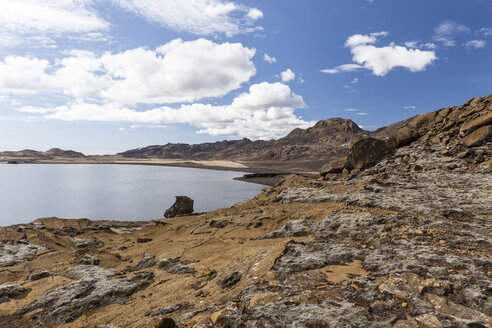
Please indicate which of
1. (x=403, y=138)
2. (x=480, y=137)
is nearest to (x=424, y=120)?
(x=403, y=138)

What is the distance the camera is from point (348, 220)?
11172mm

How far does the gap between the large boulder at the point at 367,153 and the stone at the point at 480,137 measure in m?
5.40

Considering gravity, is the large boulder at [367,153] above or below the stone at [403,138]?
below

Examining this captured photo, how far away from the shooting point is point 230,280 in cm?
736

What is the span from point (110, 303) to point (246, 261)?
446 cm

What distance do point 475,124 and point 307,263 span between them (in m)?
19.7

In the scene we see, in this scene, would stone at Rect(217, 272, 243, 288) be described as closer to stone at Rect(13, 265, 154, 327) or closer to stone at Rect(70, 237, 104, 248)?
stone at Rect(13, 265, 154, 327)

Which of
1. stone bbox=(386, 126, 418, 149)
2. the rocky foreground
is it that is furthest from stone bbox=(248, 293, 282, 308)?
stone bbox=(386, 126, 418, 149)

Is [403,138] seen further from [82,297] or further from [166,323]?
[82,297]

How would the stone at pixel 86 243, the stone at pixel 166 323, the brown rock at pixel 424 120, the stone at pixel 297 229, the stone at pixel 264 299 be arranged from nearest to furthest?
the stone at pixel 166 323 < the stone at pixel 264 299 < the stone at pixel 297 229 < the stone at pixel 86 243 < the brown rock at pixel 424 120

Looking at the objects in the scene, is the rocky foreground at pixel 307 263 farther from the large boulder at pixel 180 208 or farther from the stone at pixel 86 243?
the large boulder at pixel 180 208

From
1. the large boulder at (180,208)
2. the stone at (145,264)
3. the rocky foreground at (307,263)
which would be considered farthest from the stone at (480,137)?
the large boulder at (180,208)

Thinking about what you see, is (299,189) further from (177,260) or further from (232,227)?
(177,260)

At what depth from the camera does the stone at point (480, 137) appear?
1813 centimetres
